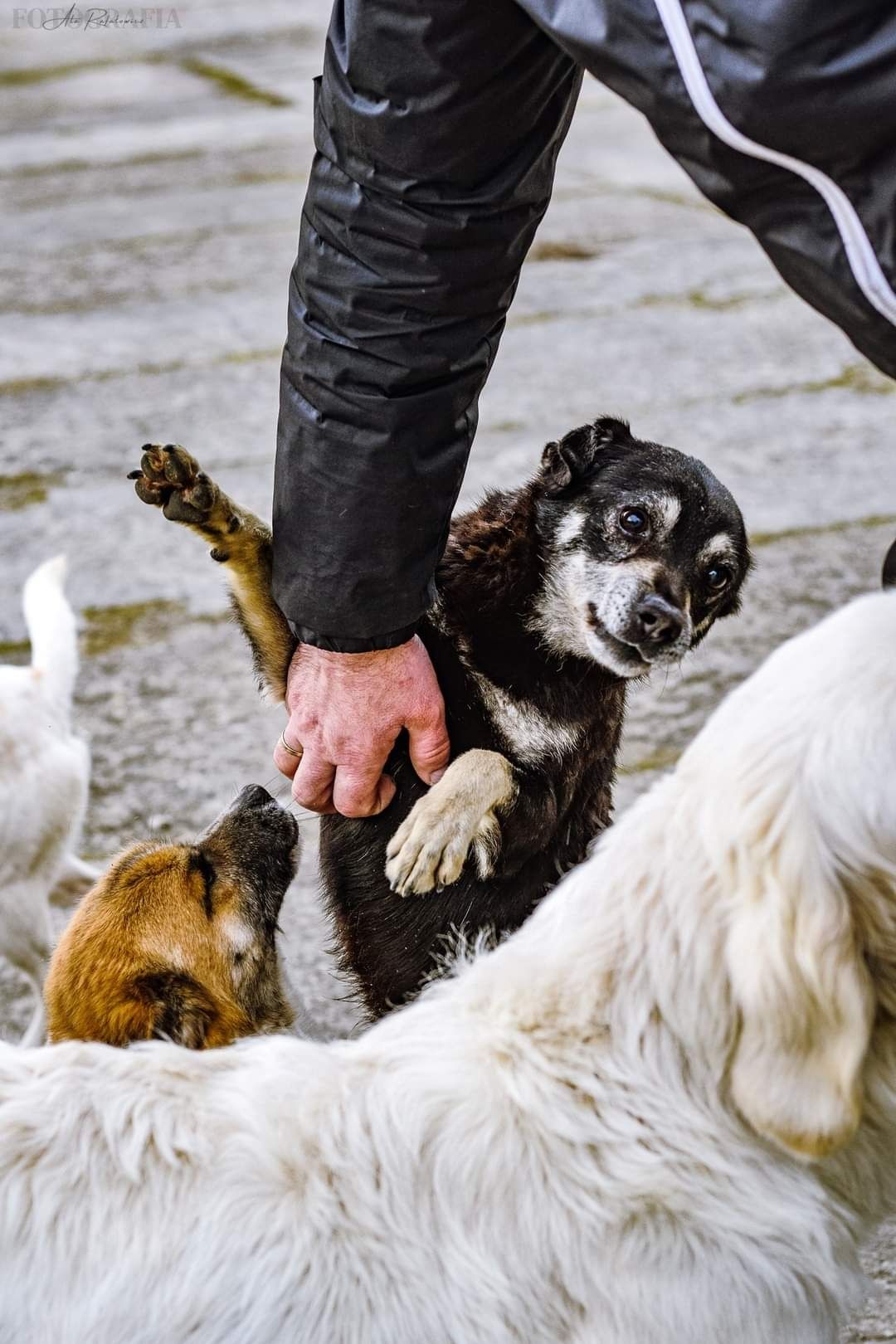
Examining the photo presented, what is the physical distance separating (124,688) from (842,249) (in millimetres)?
2845

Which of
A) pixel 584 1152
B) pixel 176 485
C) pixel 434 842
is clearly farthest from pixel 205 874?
pixel 584 1152

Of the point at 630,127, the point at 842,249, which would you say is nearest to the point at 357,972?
the point at 842,249

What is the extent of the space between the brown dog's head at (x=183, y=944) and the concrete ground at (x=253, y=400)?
1.44ft

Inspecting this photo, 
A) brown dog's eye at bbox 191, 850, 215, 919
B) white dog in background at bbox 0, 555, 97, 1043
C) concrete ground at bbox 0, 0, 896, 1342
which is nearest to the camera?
brown dog's eye at bbox 191, 850, 215, 919

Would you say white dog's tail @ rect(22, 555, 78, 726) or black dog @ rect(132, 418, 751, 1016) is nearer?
black dog @ rect(132, 418, 751, 1016)

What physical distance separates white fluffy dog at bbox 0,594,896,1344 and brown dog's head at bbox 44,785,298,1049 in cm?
60

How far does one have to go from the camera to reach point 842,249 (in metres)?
1.66

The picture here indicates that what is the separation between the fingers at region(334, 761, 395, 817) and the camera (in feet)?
8.28

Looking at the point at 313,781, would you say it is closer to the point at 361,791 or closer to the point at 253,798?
the point at 361,791

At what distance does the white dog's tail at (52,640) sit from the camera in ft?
10.7

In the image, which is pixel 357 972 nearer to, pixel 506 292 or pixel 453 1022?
pixel 453 1022

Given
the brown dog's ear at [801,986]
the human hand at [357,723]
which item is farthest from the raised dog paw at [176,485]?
the brown dog's ear at [801,986]

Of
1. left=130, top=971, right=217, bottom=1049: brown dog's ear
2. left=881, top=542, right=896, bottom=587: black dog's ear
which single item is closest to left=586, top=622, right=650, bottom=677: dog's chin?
left=881, top=542, right=896, bottom=587: black dog's ear

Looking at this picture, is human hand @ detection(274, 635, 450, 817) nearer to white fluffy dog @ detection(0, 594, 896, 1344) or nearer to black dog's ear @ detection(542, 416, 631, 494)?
black dog's ear @ detection(542, 416, 631, 494)
